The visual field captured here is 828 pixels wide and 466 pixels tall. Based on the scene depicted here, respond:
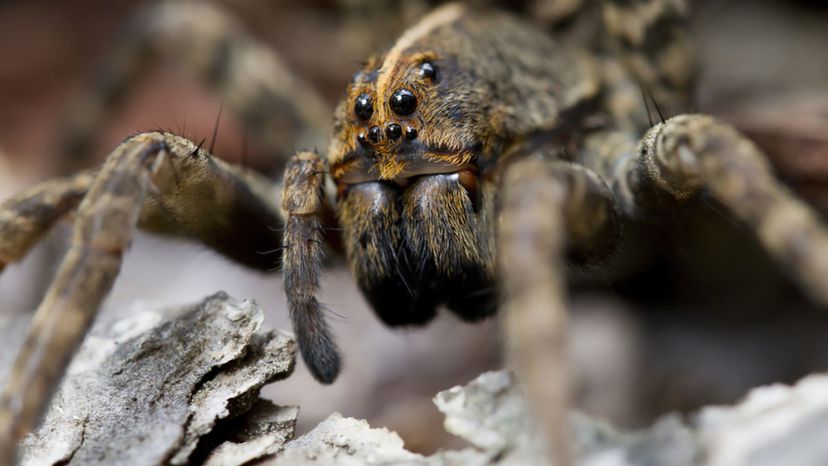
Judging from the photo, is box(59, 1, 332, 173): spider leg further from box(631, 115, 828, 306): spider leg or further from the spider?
box(631, 115, 828, 306): spider leg

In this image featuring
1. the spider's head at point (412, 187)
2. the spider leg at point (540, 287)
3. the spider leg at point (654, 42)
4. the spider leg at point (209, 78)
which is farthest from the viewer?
the spider leg at point (209, 78)

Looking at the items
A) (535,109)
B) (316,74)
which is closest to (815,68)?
(535,109)

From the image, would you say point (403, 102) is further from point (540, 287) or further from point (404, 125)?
point (540, 287)

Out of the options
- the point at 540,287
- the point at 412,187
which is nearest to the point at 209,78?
the point at 412,187

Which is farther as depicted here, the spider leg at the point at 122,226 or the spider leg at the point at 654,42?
the spider leg at the point at 654,42

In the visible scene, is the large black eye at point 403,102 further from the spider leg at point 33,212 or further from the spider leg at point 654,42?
the spider leg at point 654,42

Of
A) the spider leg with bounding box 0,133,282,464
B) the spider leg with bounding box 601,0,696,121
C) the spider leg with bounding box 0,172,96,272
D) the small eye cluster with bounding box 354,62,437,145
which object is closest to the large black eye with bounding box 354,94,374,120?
the small eye cluster with bounding box 354,62,437,145

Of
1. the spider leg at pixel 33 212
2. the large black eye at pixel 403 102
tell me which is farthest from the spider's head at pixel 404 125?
the spider leg at pixel 33 212
